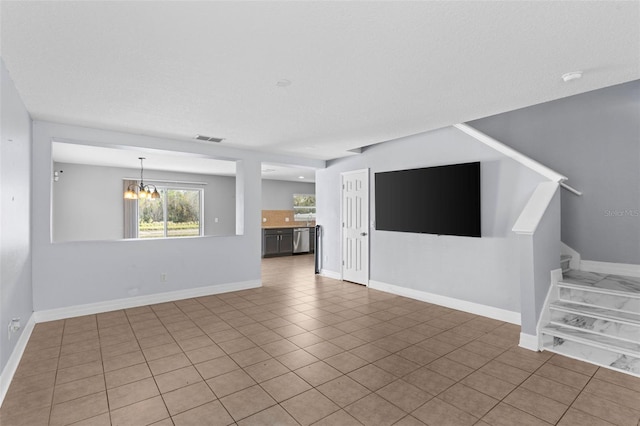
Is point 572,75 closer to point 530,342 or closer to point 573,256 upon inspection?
point 530,342

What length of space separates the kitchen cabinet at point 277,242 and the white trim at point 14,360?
6.01m

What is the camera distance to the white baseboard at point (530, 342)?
10.4 ft

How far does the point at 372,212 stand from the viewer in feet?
19.0

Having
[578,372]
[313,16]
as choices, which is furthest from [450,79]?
[578,372]

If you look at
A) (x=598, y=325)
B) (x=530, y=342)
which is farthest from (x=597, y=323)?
(x=530, y=342)

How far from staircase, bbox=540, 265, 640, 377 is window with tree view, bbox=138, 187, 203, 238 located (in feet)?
27.8

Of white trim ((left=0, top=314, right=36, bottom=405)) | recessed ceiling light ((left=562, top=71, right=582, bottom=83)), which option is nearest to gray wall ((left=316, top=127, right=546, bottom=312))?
recessed ceiling light ((left=562, top=71, right=582, bottom=83))

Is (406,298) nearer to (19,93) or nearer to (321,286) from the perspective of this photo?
(321,286)

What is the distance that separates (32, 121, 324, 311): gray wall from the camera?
3986 millimetres

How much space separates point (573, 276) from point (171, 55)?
490 cm

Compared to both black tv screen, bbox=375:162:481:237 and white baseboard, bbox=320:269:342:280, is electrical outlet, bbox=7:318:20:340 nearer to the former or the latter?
black tv screen, bbox=375:162:481:237

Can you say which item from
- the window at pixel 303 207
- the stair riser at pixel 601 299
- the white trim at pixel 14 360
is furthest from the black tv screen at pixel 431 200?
the window at pixel 303 207

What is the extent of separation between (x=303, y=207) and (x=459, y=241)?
7109 millimetres

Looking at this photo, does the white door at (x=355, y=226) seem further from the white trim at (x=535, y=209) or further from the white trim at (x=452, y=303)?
the white trim at (x=535, y=209)
